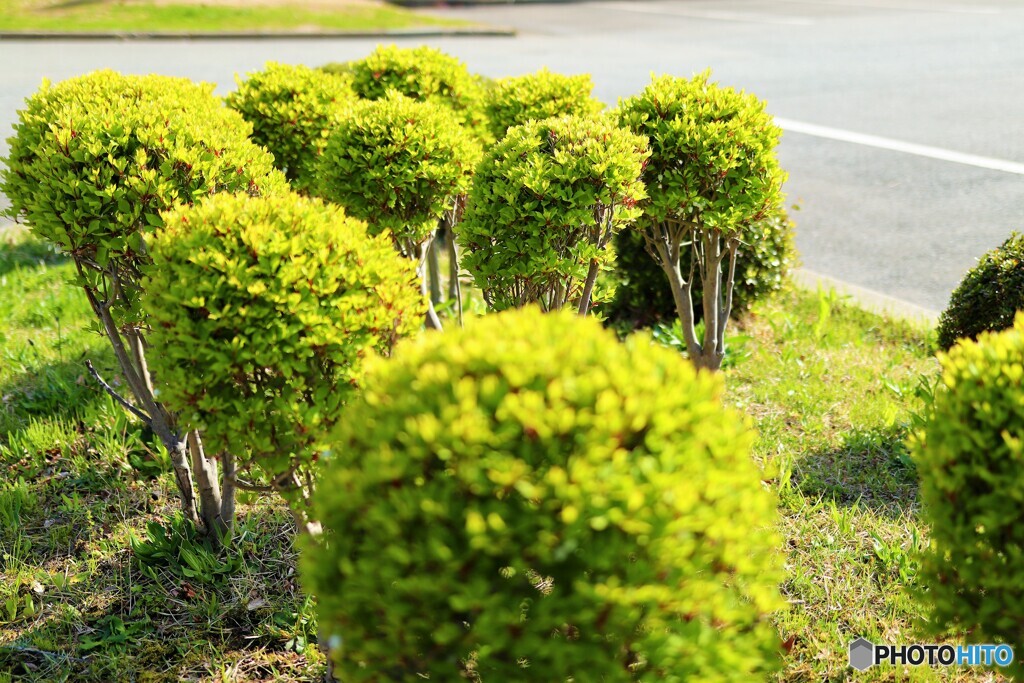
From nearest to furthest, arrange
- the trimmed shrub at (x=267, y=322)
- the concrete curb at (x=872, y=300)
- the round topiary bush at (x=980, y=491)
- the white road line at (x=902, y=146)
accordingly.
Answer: the round topiary bush at (x=980, y=491), the trimmed shrub at (x=267, y=322), the concrete curb at (x=872, y=300), the white road line at (x=902, y=146)

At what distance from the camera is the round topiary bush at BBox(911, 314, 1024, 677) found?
2355 millimetres

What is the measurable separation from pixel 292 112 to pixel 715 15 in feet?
61.1

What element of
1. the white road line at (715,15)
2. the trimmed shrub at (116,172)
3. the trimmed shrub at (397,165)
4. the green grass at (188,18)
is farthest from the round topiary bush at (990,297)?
the white road line at (715,15)

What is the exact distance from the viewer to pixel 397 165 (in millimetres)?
4293

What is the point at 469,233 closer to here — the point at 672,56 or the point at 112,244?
the point at 112,244

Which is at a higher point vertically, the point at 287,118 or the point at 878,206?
the point at 287,118

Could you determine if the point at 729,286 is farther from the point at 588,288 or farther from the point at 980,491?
the point at 980,491

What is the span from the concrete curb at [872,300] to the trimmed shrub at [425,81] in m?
3.01

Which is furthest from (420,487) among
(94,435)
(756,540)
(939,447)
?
(94,435)

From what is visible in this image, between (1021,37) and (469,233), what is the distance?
679 inches

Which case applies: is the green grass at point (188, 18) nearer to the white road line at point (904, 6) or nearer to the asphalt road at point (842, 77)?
the asphalt road at point (842, 77)

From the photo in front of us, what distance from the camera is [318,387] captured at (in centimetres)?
291

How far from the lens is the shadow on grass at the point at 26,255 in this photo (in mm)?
7012

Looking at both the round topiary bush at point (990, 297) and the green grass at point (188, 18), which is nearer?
the round topiary bush at point (990, 297)
